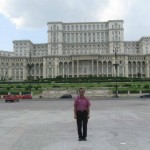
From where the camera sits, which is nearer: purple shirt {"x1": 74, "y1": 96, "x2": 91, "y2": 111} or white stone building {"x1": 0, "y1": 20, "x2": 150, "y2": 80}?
purple shirt {"x1": 74, "y1": 96, "x2": 91, "y2": 111}

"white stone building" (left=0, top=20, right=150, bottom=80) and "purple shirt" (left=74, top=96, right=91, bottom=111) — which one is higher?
"white stone building" (left=0, top=20, right=150, bottom=80)

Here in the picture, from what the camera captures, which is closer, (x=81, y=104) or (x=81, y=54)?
(x=81, y=104)

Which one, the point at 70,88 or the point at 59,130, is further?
the point at 70,88

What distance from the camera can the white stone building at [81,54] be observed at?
154 m

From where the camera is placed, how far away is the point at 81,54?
502 feet

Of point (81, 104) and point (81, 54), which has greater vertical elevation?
point (81, 54)

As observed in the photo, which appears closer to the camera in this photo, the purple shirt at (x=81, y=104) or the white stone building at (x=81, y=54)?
the purple shirt at (x=81, y=104)

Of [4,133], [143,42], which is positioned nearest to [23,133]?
[4,133]

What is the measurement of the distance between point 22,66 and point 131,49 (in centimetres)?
6310

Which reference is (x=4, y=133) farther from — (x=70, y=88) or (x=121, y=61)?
(x=121, y=61)

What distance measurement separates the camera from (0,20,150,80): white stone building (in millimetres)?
153750

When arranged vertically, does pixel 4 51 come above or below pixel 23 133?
above

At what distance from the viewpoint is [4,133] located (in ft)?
42.0

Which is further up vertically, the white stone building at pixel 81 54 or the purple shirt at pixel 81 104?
the white stone building at pixel 81 54
